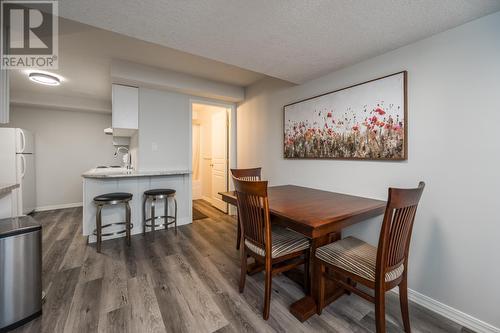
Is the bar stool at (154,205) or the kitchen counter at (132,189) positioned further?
the bar stool at (154,205)

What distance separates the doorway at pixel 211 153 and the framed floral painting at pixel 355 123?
1780 mm

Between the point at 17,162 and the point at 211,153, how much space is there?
3351 millimetres

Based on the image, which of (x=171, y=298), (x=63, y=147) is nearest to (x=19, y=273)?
(x=171, y=298)

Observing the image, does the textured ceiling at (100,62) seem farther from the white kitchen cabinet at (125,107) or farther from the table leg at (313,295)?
the table leg at (313,295)

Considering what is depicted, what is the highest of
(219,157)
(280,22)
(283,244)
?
(280,22)

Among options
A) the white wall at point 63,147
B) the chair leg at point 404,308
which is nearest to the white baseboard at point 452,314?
the chair leg at point 404,308

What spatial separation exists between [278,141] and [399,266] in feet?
6.84

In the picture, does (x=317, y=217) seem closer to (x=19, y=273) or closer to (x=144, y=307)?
(x=144, y=307)

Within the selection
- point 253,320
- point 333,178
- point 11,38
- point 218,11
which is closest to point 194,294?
point 253,320

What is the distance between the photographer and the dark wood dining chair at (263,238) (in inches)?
58.4

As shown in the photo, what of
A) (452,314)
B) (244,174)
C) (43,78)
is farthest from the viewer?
(43,78)

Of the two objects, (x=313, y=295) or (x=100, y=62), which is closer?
(x=313, y=295)

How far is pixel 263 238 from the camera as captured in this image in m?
1.55

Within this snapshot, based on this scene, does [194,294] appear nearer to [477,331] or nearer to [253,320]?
[253,320]
